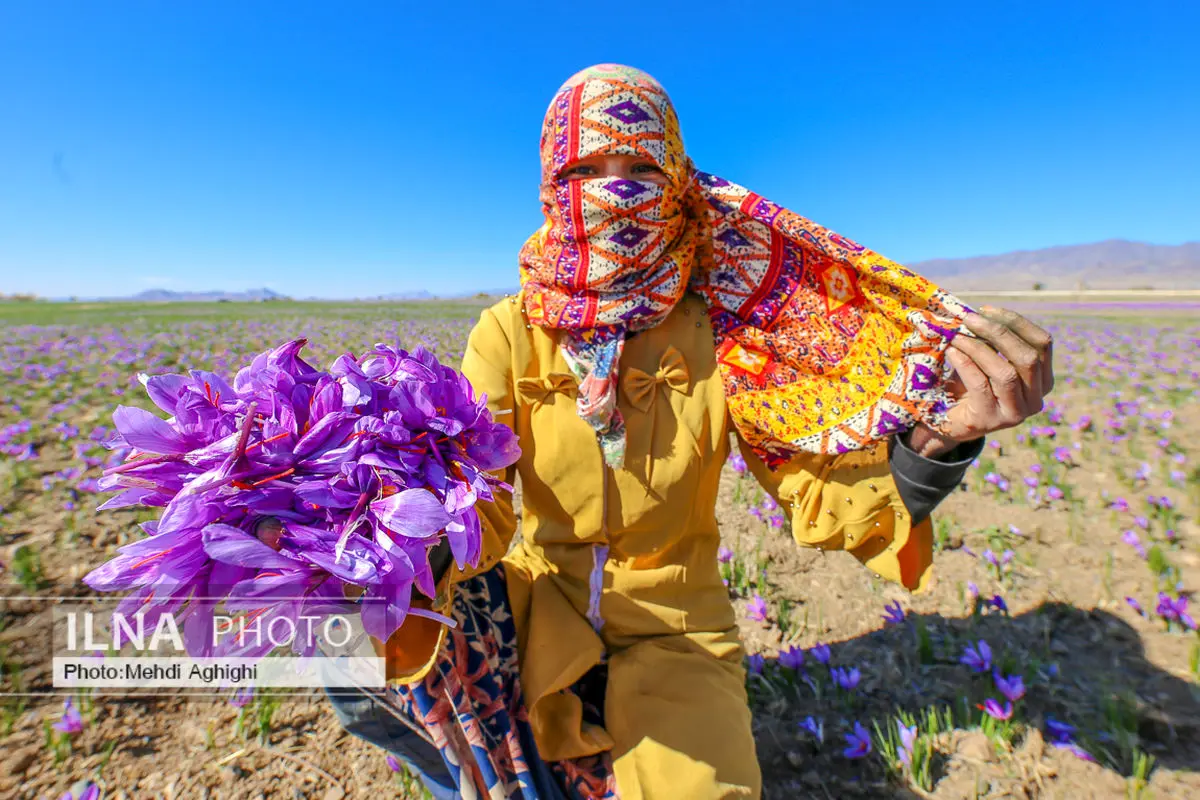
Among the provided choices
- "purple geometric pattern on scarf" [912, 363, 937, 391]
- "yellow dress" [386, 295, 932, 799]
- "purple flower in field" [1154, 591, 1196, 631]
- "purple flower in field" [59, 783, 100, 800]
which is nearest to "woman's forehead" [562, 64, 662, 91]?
"yellow dress" [386, 295, 932, 799]

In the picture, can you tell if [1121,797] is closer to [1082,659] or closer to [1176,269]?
[1082,659]

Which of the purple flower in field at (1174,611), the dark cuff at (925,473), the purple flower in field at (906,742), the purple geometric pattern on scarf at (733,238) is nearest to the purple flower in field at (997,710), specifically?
the purple flower in field at (906,742)

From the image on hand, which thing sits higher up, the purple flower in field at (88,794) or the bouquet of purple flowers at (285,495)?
the bouquet of purple flowers at (285,495)

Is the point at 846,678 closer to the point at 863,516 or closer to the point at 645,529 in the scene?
the point at 863,516

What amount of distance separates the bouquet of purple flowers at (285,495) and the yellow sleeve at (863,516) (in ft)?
3.78

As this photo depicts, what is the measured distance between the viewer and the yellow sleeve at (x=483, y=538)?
3.56 feet

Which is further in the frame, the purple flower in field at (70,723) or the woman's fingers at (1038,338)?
the purple flower in field at (70,723)

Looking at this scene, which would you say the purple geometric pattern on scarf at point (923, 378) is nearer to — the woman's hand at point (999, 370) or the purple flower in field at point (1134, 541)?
the woman's hand at point (999, 370)

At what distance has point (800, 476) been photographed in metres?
1.70

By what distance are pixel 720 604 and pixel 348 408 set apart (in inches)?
53.7

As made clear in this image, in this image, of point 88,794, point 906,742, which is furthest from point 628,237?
point 88,794

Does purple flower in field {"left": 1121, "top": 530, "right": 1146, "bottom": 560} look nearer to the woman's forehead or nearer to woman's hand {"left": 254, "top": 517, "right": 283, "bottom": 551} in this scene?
the woman's forehead

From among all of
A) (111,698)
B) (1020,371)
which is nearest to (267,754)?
(111,698)

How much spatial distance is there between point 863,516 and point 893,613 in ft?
4.12
